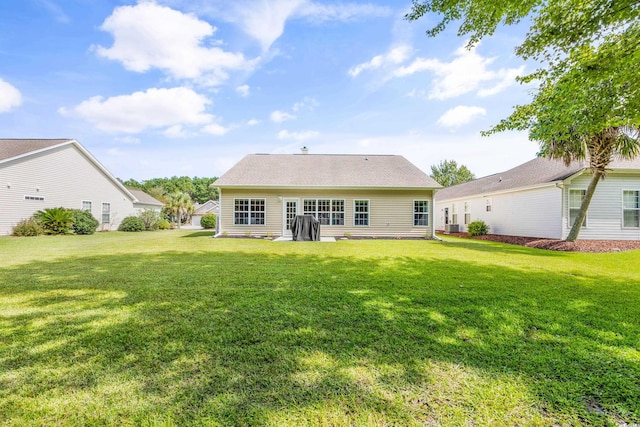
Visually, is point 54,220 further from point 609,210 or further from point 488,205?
point 609,210

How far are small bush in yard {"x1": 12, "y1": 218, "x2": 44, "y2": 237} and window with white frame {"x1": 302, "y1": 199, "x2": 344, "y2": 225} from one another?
51.8 feet

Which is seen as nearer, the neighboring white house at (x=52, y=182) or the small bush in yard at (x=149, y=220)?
the neighboring white house at (x=52, y=182)

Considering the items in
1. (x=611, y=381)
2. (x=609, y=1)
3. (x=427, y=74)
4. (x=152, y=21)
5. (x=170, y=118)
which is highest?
(x=170, y=118)

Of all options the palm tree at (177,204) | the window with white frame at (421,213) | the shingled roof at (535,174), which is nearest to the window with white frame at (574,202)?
the shingled roof at (535,174)

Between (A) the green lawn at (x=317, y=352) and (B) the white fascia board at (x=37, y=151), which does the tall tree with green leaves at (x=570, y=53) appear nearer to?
(A) the green lawn at (x=317, y=352)

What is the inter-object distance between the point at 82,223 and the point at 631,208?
103ft

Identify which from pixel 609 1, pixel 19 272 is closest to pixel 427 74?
pixel 609 1

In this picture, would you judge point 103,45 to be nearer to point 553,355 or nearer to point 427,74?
point 427,74

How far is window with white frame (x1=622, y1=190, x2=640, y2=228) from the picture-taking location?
13219mm

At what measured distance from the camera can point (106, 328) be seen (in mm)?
3176

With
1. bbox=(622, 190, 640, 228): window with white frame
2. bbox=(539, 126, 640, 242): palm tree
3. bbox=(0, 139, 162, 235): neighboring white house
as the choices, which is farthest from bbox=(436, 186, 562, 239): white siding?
bbox=(0, 139, 162, 235): neighboring white house

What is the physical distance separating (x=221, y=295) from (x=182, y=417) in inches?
107

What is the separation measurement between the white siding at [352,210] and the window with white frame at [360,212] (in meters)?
0.18

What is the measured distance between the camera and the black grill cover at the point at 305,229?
13633mm
